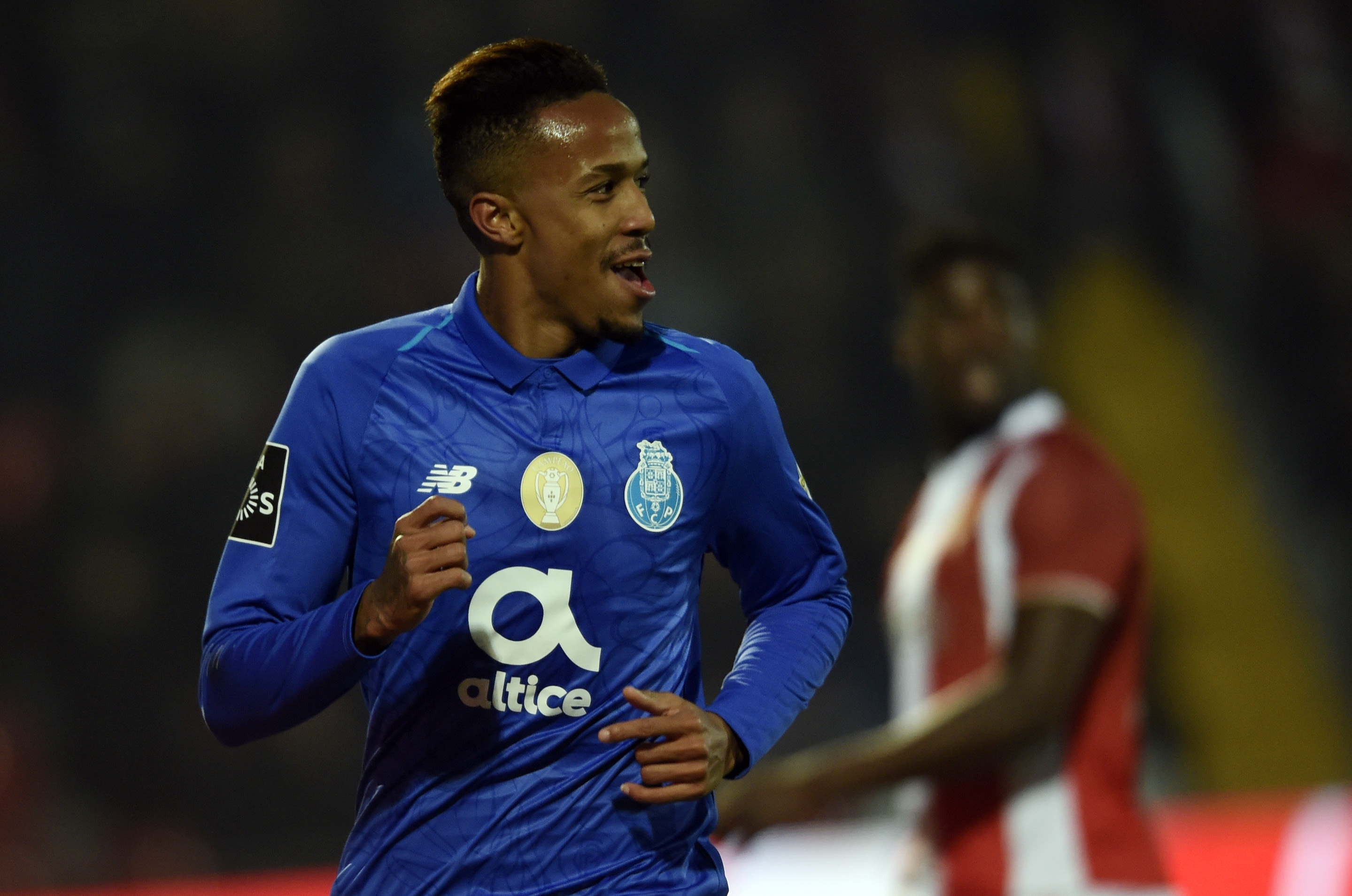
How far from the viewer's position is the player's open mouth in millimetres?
2090

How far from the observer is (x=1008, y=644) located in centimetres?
286

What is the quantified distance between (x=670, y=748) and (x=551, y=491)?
37cm

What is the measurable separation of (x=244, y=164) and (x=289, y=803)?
322cm

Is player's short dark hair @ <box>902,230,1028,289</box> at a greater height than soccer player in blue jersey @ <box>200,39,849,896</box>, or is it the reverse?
player's short dark hair @ <box>902,230,1028,289</box>

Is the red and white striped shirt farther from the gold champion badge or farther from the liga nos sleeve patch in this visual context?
the liga nos sleeve patch

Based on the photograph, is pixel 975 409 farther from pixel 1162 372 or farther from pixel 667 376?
pixel 1162 372

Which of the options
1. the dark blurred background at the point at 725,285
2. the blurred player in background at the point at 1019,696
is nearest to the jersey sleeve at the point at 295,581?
the blurred player in background at the point at 1019,696

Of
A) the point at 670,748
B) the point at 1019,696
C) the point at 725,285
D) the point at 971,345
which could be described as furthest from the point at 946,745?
the point at 725,285

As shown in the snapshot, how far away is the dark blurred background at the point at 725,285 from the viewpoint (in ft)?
20.8

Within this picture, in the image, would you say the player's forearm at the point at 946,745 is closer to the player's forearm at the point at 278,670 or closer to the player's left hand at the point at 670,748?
the player's left hand at the point at 670,748

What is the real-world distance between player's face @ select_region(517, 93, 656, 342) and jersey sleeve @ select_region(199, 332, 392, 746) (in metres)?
0.30

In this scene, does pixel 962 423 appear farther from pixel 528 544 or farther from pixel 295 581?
pixel 295 581

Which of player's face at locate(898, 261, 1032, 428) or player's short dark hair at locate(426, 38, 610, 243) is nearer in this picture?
player's short dark hair at locate(426, 38, 610, 243)

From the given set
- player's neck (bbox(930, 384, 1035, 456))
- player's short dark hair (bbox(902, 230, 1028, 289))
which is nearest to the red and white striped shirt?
player's neck (bbox(930, 384, 1035, 456))
